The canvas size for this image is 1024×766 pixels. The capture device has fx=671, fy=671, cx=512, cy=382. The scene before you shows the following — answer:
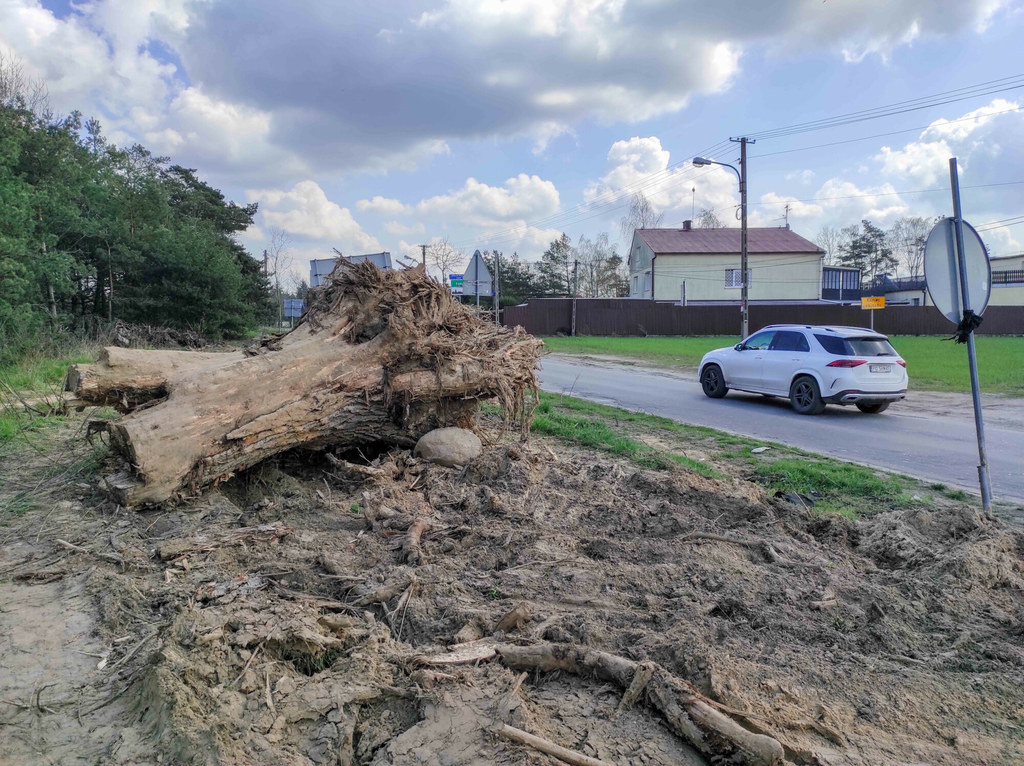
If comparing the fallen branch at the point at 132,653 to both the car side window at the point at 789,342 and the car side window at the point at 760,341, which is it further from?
the car side window at the point at 760,341

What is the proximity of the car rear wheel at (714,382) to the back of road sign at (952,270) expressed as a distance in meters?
8.73

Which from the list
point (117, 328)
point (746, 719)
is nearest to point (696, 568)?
point (746, 719)

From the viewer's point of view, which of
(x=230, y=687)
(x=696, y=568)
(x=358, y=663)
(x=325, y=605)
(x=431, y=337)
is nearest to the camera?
(x=230, y=687)

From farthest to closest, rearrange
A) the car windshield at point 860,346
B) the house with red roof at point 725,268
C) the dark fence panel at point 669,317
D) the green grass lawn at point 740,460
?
the house with red roof at point 725,268 < the dark fence panel at point 669,317 < the car windshield at point 860,346 < the green grass lawn at point 740,460

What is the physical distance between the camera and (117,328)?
21328mm

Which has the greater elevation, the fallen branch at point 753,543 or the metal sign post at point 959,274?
the metal sign post at point 959,274

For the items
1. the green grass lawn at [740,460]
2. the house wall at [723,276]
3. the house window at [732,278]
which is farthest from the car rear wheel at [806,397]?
the house window at [732,278]

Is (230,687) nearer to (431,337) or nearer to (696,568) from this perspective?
(696,568)

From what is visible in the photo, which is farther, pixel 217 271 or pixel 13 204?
pixel 217 271

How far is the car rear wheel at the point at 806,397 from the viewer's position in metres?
12.4

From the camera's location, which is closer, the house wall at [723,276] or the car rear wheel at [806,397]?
the car rear wheel at [806,397]

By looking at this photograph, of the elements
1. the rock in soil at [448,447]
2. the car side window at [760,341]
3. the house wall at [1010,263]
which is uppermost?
the house wall at [1010,263]

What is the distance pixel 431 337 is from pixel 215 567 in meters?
3.54

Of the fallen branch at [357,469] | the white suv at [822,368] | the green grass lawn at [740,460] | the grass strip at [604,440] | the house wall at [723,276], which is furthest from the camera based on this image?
the house wall at [723,276]
